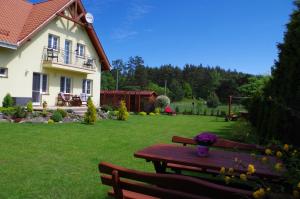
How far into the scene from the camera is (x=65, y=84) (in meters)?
Result: 23.0

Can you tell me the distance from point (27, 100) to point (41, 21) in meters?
4.93

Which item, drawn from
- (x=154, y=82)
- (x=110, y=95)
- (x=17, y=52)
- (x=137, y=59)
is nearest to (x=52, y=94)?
(x=17, y=52)

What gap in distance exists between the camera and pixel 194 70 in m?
99.1

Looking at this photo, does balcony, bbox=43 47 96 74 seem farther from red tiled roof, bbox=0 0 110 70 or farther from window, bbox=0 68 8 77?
window, bbox=0 68 8 77

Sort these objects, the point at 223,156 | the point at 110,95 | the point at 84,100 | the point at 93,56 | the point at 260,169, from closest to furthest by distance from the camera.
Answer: the point at 260,169 → the point at 223,156 → the point at 84,100 → the point at 93,56 → the point at 110,95

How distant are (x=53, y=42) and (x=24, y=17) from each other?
2.61m

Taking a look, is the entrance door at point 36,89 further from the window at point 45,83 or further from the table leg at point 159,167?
the table leg at point 159,167

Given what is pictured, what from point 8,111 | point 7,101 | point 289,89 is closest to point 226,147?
point 289,89

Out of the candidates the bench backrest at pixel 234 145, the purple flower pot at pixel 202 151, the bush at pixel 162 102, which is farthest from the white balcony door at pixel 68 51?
the purple flower pot at pixel 202 151

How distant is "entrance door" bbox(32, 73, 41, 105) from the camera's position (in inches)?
800

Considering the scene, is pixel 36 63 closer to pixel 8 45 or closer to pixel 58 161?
pixel 8 45

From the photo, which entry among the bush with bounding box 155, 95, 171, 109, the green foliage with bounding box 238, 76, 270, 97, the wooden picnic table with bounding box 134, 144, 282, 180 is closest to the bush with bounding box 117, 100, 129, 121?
the green foliage with bounding box 238, 76, 270, 97

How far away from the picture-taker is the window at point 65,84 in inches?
894

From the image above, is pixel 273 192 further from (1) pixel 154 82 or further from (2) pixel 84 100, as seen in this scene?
(1) pixel 154 82
